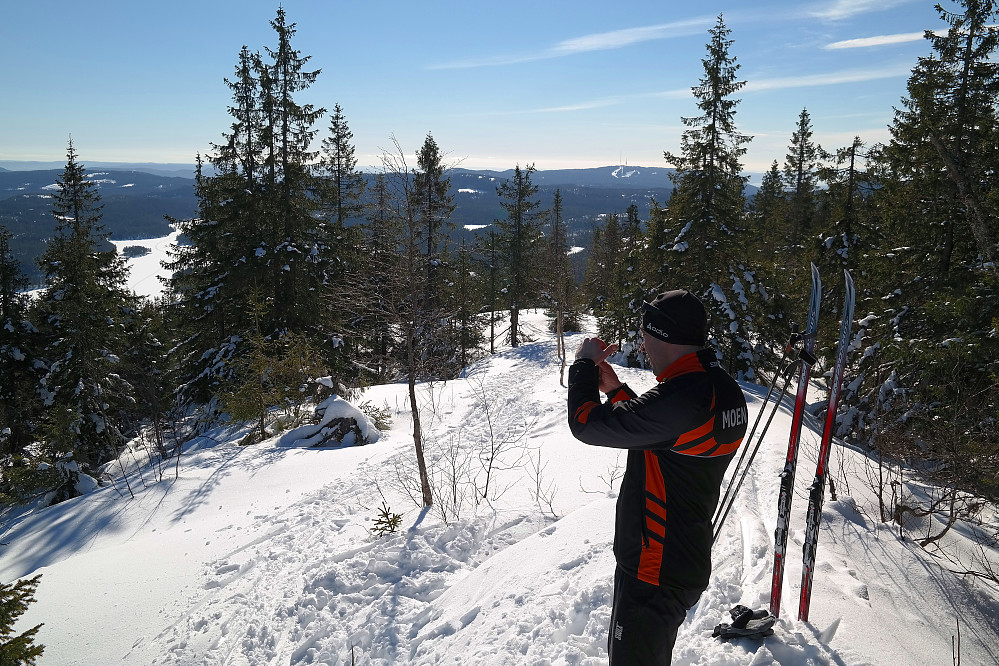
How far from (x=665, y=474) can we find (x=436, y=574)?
4285mm

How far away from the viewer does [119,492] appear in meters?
9.76

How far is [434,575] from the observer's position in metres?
5.80

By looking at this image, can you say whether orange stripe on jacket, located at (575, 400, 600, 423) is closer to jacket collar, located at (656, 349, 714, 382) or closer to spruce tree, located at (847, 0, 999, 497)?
jacket collar, located at (656, 349, 714, 382)

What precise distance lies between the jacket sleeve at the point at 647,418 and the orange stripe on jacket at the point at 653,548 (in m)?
0.19

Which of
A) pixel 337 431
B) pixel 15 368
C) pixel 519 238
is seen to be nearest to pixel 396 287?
pixel 337 431

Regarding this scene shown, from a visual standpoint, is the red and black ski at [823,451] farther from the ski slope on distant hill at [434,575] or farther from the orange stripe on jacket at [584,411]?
the orange stripe on jacket at [584,411]

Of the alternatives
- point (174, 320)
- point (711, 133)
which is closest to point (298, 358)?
point (174, 320)

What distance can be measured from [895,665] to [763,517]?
2.40 metres

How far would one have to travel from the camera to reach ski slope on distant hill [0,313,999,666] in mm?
3807

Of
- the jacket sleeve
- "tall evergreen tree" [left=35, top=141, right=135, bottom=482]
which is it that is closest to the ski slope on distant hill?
the jacket sleeve

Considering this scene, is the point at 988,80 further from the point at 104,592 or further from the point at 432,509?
the point at 104,592

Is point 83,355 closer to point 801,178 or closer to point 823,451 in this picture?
point 823,451

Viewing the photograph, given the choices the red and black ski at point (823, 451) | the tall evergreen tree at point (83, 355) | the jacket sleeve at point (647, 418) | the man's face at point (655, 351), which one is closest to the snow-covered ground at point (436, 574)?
the red and black ski at point (823, 451)

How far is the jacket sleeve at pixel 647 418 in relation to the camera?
2.24m
